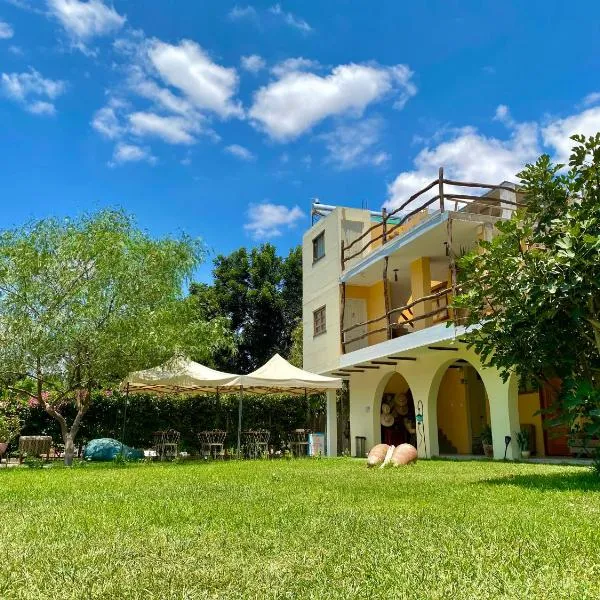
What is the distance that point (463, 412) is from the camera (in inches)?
746

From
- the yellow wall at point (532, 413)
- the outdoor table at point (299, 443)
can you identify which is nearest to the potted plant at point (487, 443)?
the yellow wall at point (532, 413)

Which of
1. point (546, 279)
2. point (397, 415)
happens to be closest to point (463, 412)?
point (397, 415)

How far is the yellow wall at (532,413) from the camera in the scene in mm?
15758

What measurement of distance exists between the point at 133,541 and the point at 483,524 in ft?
8.75

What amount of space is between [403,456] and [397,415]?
849 centimetres

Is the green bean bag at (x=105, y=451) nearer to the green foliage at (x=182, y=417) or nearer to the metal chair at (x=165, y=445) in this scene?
the metal chair at (x=165, y=445)

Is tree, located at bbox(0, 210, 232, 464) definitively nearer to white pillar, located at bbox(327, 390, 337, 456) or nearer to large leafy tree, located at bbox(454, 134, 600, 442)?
white pillar, located at bbox(327, 390, 337, 456)

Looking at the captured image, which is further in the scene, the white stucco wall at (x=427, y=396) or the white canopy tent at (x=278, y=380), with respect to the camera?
the white canopy tent at (x=278, y=380)

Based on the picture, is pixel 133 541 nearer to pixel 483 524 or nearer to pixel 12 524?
pixel 12 524

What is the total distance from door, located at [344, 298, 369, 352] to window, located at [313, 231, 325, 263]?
2155 mm

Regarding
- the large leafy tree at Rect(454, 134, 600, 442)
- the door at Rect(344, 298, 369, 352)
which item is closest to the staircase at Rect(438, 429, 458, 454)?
the door at Rect(344, 298, 369, 352)

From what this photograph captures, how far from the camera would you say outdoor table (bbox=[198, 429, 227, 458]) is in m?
17.1

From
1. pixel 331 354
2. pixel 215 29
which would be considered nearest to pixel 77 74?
pixel 215 29

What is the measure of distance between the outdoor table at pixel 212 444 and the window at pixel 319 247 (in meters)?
7.55
